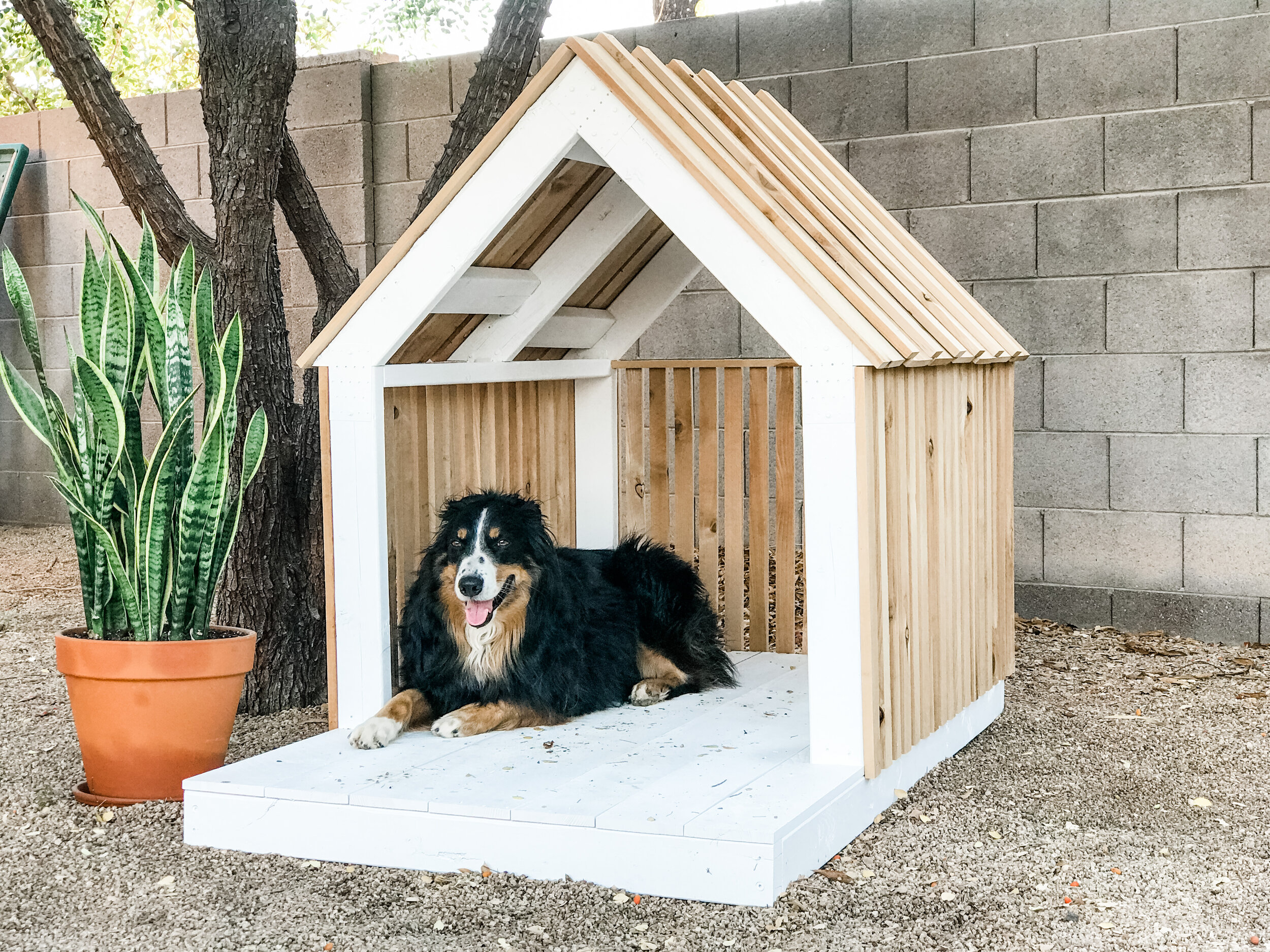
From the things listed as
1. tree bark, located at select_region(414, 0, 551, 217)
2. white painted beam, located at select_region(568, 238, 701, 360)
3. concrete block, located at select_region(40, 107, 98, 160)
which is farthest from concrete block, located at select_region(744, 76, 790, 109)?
concrete block, located at select_region(40, 107, 98, 160)

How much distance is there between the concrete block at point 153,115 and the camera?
6668mm

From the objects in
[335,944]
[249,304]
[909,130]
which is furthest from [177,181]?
[335,944]

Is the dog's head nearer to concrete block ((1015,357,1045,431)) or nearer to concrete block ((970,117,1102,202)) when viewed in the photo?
concrete block ((1015,357,1045,431))

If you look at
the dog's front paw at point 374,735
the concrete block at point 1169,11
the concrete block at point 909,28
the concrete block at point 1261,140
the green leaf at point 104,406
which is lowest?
the dog's front paw at point 374,735

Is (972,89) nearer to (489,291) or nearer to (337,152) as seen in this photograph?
(489,291)

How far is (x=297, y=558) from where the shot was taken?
3939 mm

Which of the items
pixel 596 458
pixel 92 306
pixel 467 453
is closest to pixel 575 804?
pixel 467 453

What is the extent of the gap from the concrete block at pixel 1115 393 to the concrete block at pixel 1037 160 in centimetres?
65

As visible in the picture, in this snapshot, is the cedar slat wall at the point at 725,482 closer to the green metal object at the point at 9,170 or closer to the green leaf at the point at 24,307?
the green leaf at the point at 24,307

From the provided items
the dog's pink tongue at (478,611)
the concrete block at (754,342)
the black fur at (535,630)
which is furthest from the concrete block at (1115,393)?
the dog's pink tongue at (478,611)

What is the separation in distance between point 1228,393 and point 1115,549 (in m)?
0.71

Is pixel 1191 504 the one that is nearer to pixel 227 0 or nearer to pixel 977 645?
pixel 977 645

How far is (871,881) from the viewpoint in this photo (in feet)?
8.18

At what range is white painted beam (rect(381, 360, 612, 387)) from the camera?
10.6ft
